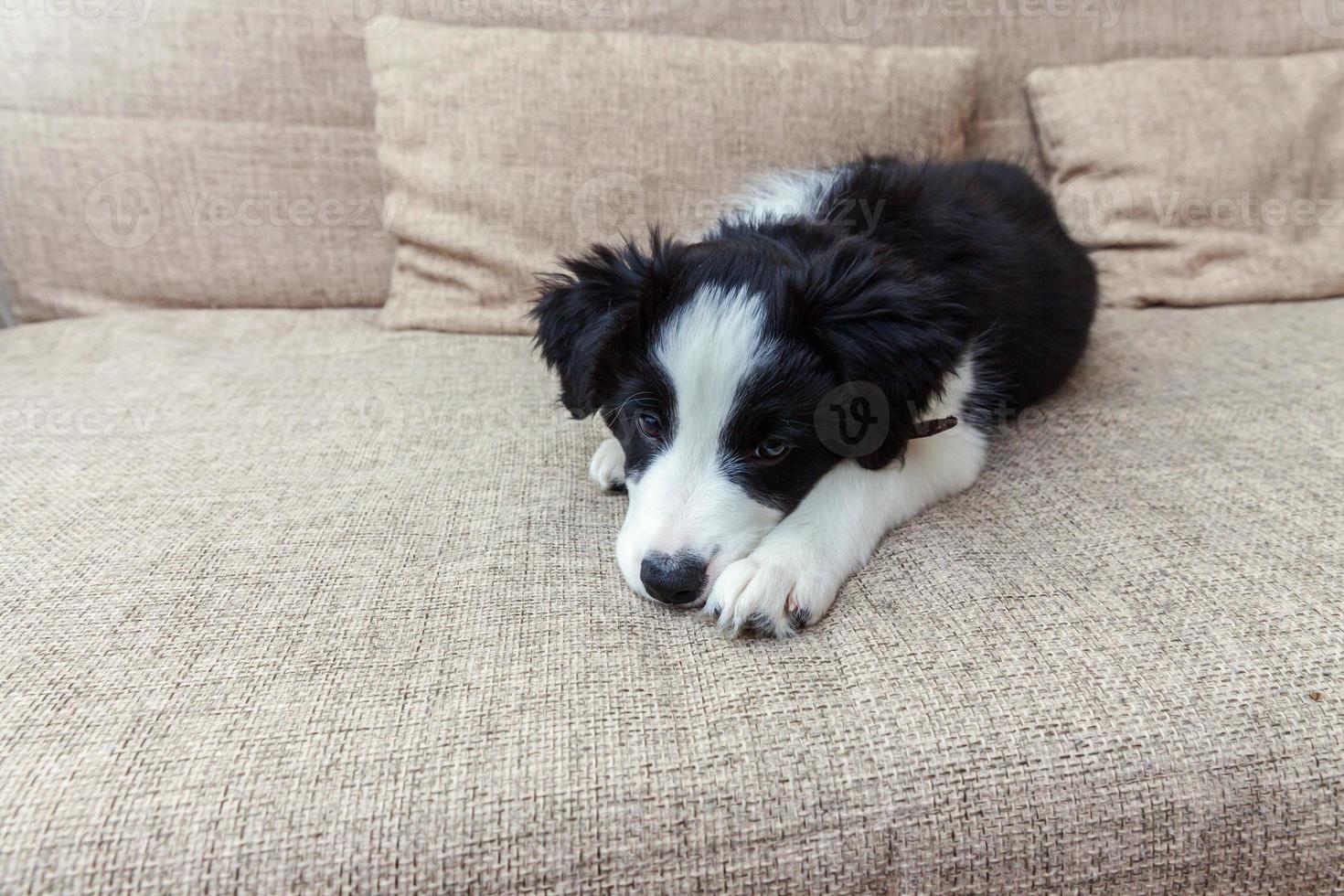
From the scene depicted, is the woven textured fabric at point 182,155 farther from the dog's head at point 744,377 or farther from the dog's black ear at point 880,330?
the dog's black ear at point 880,330

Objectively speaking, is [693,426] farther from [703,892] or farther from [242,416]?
[242,416]

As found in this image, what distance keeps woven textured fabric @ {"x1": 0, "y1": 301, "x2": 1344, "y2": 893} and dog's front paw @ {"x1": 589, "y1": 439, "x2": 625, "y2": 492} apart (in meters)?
0.03

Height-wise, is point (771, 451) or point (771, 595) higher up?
point (771, 451)

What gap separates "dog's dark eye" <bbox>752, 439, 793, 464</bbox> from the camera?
1.24 meters

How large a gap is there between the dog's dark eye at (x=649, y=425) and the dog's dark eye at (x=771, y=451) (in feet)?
0.50

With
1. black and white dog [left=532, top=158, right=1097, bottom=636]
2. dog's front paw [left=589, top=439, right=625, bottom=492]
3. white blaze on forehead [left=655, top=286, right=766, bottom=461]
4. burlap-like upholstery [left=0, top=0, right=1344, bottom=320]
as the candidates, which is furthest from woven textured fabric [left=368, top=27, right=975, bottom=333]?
white blaze on forehead [left=655, top=286, right=766, bottom=461]

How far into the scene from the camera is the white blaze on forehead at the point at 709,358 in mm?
1205

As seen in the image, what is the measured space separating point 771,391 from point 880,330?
19 centimetres

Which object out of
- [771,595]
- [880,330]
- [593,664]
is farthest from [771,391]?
[593,664]

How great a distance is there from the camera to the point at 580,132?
2.17 meters

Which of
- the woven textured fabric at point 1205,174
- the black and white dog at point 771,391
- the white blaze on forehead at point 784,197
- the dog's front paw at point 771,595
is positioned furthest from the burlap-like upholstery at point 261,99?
the dog's front paw at point 771,595

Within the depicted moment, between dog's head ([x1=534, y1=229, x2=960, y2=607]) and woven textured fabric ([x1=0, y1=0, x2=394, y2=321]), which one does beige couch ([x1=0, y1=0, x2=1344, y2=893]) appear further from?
woven textured fabric ([x1=0, y1=0, x2=394, y2=321])

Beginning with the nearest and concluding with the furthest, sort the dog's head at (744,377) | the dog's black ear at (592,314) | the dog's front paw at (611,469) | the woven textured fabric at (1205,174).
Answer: the dog's head at (744,377)
the dog's black ear at (592,314)
the dog's front paw at (611,469)
the woven textured fabric at (1205,174)

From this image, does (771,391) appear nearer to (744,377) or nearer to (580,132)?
(744,377)
